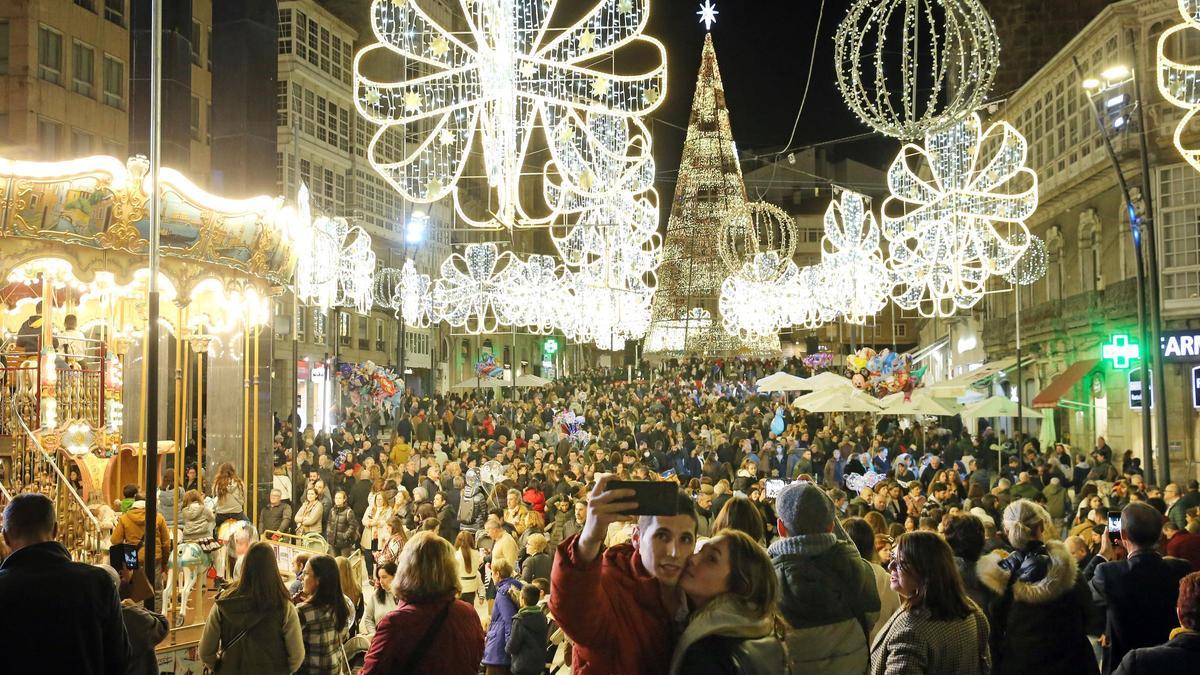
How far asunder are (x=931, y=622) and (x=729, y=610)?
1374mm

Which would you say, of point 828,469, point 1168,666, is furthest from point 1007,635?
point 828,469

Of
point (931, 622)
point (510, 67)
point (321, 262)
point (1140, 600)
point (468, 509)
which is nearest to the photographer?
point (931, 622)

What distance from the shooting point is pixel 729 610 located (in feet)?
11.2

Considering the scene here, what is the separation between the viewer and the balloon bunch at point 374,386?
1292 inches

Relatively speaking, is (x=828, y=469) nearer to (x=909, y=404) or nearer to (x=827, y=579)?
(x=909, y=404)

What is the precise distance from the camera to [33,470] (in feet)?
43.4

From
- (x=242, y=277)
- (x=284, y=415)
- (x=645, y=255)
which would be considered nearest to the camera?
(x=242, y=277)

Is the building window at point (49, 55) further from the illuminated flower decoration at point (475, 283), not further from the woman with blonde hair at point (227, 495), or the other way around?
the woman with blonde hair at point (227, 495)

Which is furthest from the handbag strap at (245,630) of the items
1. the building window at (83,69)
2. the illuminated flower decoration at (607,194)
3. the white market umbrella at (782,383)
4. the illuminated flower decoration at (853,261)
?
the building window at (83,69)

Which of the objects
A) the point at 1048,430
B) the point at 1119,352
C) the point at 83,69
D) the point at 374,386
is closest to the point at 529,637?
the point at 1119,352

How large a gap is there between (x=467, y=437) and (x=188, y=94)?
15.4 m

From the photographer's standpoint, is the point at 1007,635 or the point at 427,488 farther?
the point at 427,488

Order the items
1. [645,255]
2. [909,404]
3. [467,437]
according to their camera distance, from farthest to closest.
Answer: [467,437] < [645,255] < [909,404]

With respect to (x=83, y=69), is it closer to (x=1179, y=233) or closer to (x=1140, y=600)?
(x=1179, y=233)
